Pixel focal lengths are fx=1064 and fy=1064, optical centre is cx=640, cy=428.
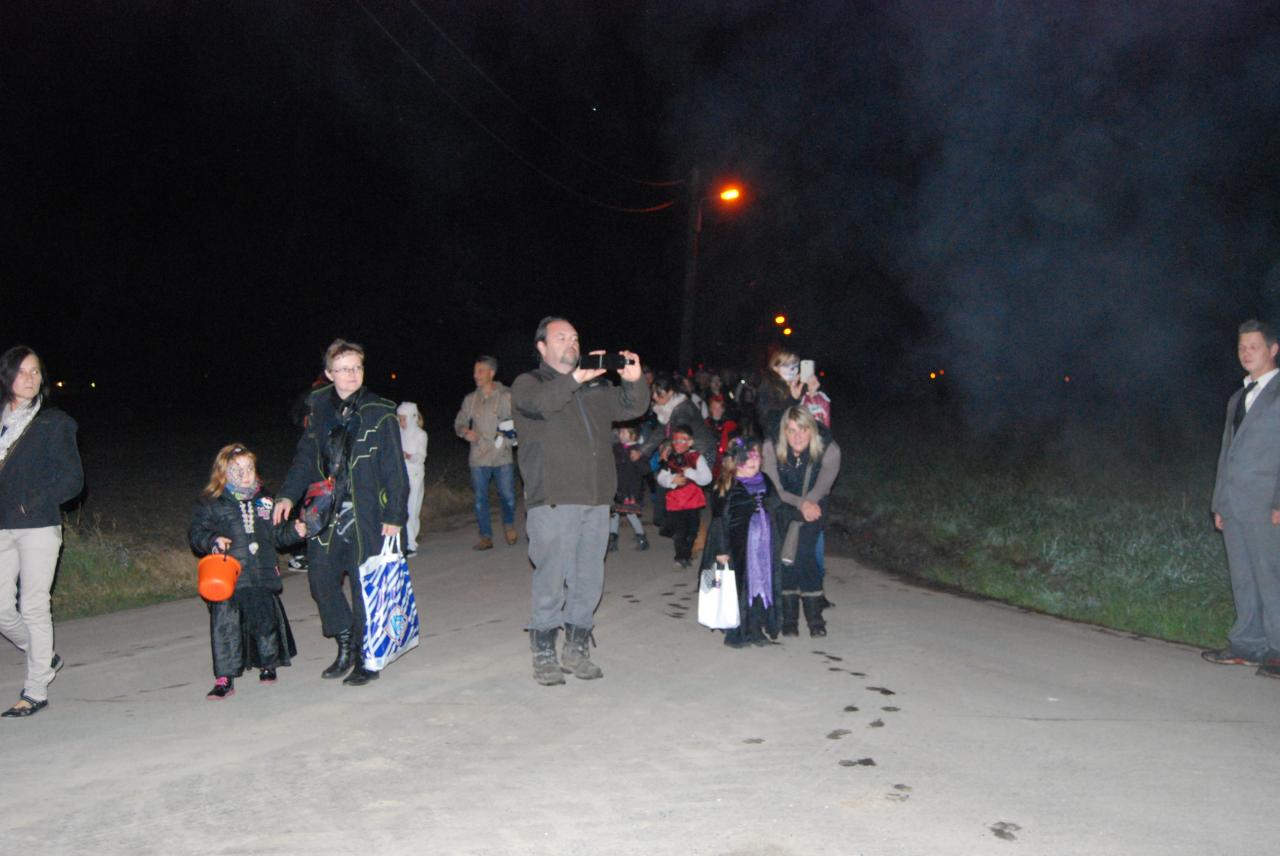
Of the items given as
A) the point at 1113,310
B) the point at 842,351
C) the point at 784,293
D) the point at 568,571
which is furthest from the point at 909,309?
the point at 568,571

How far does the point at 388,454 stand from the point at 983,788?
3681mm

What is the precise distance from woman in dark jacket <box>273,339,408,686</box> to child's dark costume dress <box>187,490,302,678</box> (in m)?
0.17

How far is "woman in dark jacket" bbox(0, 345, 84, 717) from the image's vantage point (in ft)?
18.4

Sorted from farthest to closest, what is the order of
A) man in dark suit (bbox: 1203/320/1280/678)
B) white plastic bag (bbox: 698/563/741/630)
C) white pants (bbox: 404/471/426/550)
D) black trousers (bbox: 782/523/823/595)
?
white pants (bbox: 404/471/426/550) < black trousers (bbox: 782/523/823/595) < white plastic bag (bbox: 698/563/741/630) < man in dark suit (bbox: 1203/320/1280/678)

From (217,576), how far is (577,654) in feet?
6.86

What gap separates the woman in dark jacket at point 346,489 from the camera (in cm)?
616

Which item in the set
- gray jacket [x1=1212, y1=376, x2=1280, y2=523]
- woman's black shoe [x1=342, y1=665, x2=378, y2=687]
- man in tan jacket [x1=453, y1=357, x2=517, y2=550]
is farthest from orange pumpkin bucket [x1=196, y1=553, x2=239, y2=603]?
gray jacket [x1=1212, y1=376, x2=1280, y2=523]

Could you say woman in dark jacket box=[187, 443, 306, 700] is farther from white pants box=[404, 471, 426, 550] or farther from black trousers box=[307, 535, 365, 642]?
white pants box=[404, 471, 426, 550]

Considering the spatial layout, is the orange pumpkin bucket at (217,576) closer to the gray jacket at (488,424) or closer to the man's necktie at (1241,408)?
the gray jacket at (488,424)

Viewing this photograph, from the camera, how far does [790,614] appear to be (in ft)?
24.1

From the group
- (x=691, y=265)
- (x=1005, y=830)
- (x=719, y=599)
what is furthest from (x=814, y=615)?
(x=691, y=265)

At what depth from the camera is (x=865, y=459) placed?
20688 mm

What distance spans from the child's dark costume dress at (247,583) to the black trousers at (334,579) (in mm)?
175

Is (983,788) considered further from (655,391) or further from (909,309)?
(909,309)
